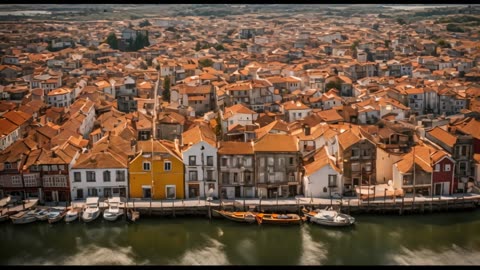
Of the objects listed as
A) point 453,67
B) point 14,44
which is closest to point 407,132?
point 453,67

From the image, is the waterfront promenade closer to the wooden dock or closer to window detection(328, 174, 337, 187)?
the wooden dock

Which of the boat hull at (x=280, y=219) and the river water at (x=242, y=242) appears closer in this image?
the river water at (x=242, y=242)

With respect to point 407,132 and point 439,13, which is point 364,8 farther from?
point 407,132

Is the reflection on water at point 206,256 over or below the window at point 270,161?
below

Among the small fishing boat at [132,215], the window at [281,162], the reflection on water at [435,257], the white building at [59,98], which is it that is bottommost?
the reflection on water at [435,257]

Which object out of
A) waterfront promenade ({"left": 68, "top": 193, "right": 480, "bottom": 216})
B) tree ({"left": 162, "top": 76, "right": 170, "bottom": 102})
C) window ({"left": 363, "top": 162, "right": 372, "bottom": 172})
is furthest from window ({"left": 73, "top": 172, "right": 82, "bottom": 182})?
tree ({"left": 162, "top": 76, "right": 170, "bottom": 102})

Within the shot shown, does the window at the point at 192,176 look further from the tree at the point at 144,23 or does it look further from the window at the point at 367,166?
the tree at the point at 144,23

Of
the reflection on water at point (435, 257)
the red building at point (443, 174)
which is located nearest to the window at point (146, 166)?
the reflection on water at point (435, 257)
